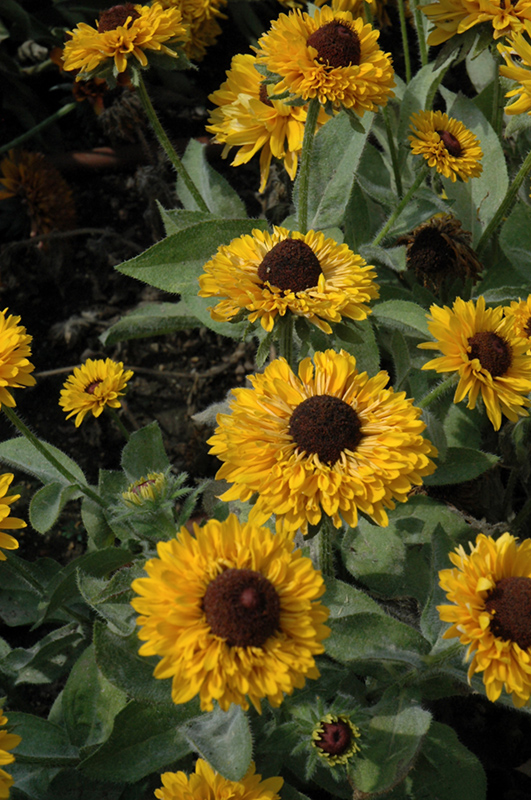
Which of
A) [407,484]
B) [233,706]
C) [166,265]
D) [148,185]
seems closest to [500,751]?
[233,706]

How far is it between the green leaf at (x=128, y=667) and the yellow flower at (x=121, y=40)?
1.45m

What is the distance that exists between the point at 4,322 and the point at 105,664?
0.78 m

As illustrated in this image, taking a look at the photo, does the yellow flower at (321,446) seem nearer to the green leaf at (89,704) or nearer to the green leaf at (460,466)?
the green leaf at (460,466)

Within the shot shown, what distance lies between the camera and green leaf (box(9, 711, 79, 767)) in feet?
5.64

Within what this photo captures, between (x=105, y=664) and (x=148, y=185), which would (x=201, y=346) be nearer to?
(x=148, y=185)

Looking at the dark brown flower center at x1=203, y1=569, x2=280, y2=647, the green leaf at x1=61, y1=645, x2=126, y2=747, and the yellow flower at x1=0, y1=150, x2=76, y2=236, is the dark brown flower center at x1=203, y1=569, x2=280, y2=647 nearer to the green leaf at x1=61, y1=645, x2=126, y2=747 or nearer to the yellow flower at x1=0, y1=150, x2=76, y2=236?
the green leaf at x1=61, y1=645, x2=126, y2=747

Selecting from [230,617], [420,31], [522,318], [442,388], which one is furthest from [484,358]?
[420,31]

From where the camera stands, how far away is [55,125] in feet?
11.5

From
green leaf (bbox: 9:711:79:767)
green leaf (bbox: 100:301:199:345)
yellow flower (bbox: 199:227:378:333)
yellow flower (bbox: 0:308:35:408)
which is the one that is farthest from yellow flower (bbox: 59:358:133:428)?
green leaf (bbox: 9:711:79:767)

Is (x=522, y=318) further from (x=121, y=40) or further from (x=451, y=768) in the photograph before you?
(x=121, y=40)

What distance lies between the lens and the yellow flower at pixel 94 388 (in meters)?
2.13

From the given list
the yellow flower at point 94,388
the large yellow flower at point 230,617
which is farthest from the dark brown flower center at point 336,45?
the large yellow flower at point 230,617

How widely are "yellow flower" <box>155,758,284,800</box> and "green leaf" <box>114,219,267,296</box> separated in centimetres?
127

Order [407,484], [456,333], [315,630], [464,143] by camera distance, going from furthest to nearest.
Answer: [464,143]
[456,333]
[407,484]
[315,630]
